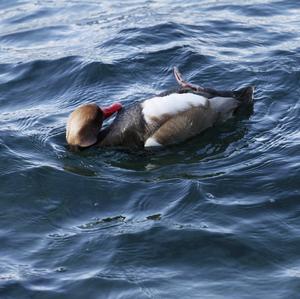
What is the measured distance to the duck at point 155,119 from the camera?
25.2 feet

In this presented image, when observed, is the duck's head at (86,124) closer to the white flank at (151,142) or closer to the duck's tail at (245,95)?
the white flank at (151,142)

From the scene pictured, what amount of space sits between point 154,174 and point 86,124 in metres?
1.06

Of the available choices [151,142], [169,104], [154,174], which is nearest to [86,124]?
[151,142]

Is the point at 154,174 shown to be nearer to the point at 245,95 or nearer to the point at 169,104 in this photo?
the point at 169,104

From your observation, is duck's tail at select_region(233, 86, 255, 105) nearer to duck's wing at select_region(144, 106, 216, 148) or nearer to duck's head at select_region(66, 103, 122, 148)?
duck's wing at select_region(144, 106, 216, 148)

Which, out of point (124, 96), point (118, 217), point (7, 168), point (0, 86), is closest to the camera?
point (118, 217)

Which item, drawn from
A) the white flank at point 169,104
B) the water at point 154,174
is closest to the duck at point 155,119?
the white flank at point 169,104

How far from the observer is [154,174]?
23.5 feet

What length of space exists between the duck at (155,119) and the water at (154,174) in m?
0.12

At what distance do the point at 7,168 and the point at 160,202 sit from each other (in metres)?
1.72

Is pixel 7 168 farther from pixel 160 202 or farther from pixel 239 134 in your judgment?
pixel 239 134

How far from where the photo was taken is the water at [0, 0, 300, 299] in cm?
557

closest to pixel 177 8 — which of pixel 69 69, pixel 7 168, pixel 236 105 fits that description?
pixel 69 69

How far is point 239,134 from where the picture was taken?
7.86 m
